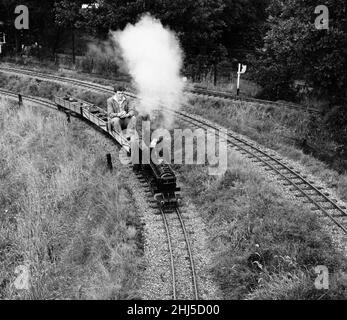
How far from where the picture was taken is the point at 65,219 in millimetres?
15125

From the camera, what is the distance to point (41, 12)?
3797 cm

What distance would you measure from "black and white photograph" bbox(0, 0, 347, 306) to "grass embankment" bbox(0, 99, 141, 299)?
0.21ft

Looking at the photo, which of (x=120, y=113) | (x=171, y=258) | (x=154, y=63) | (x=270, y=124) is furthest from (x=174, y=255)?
(x=270, y=124)

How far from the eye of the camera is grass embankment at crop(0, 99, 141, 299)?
11.2 meters

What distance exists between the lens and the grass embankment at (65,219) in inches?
440

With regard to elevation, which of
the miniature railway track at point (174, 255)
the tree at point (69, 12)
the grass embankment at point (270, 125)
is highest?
the tree at point (69, 12)

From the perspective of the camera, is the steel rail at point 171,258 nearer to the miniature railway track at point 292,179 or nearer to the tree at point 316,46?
the miniature railway track at point 292,179

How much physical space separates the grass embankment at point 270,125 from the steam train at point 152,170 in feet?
17.6

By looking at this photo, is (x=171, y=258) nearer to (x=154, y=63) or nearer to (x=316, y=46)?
(x=154, y=63)

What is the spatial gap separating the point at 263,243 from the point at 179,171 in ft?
21.4

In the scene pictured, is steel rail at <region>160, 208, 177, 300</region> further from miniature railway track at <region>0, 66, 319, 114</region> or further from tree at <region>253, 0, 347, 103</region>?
miniature railway track at <region>0, 66, 319, 114</region>

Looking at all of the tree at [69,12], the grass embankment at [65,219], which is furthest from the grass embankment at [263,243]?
the tree at [69,12]
